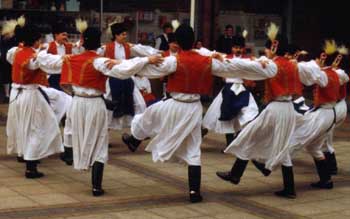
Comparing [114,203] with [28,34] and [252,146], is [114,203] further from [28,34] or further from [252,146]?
[28,34]

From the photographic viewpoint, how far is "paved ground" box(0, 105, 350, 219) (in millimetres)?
7145

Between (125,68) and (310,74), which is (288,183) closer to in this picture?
(310,74)

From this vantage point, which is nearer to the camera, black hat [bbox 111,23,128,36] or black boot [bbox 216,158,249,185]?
black boot [bbox 216,158,249,185]

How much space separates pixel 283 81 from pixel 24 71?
2.85 m

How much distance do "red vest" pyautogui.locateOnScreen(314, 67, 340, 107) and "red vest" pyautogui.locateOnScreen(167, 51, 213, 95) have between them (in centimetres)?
155

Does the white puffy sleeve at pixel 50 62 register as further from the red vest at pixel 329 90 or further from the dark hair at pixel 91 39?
the red vest at pixel 329 90

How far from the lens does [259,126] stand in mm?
8047

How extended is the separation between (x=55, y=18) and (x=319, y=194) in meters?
8.66

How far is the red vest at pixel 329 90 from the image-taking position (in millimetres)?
8477

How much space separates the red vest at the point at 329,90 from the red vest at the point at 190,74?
1.55 meters

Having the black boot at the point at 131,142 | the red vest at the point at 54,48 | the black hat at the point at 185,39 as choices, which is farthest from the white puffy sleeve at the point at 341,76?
the red vest at the point at 54,48

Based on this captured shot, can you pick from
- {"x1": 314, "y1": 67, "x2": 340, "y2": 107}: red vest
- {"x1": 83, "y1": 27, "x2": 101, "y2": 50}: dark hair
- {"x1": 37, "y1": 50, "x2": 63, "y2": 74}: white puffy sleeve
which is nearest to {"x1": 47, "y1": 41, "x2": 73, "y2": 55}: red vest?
{"x1": 37, "y1": 50, "x2": 63, "y2": 74}: white puffy sleeve

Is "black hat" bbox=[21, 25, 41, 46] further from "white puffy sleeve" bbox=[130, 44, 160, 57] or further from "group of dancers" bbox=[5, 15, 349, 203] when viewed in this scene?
"white puffy sleeve" bbox=[130, 44, 160, 57]

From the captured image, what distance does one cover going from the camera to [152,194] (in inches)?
311
